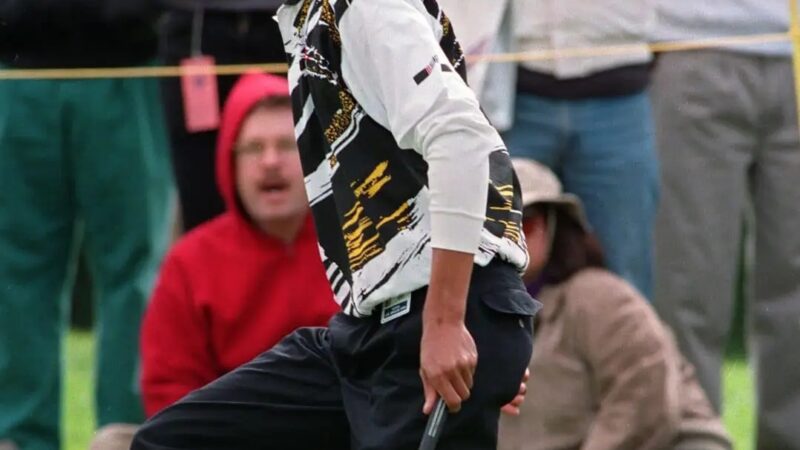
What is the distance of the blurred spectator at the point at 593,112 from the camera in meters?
5.71

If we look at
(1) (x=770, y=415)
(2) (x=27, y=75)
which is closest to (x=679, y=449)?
(1) (x=770, y=415)

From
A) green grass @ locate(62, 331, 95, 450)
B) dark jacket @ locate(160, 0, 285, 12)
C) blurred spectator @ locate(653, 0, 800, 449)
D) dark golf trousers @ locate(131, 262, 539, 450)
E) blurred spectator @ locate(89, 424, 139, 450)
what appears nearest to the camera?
dark golf trousers @ locate(131, 262, 539, 450)

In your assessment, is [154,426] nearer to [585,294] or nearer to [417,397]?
[417,397]

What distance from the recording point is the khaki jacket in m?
5.20

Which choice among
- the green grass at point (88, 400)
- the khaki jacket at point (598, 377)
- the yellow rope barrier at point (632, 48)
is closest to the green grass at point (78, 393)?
the green grass at point (88, 400)

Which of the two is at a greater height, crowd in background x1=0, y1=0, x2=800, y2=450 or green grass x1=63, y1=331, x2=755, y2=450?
crowd in background x1=0, y1=0, x2=800, y2=450

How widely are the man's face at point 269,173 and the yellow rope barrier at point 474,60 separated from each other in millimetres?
351

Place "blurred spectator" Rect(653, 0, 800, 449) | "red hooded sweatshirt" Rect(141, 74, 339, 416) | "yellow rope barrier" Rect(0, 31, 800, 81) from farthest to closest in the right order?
"blurred spectator" Rect(653, 0, 800, 449) < "yellow rope barrier" Rect(0, 31, 800, 81) < "red hooded sweatshirt" Rect(141, 74, 339, 416)

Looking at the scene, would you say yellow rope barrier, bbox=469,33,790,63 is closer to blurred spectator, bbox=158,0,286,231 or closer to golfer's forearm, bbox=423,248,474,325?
blurred spectator, bbox=158,0,286,231

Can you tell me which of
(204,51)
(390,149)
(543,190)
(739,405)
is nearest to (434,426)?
(390,149)

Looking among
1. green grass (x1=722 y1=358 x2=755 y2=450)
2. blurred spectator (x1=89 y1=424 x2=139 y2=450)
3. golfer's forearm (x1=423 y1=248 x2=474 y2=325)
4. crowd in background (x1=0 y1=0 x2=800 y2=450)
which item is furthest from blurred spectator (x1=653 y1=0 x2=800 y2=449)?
golfer's forearm (x1=423 y1=248 x2=474 y2=325)

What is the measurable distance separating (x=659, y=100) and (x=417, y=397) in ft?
8.27

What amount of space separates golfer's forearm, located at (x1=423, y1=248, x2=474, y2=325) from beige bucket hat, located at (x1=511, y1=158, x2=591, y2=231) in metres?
1.77

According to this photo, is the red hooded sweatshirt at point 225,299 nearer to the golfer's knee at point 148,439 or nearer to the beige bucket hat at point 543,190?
the beige bucket hat at point 543,190
